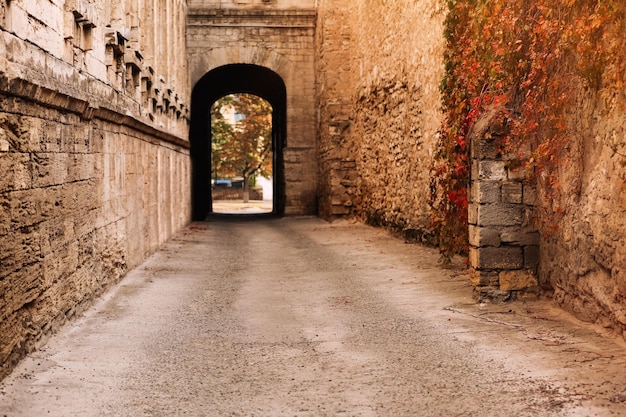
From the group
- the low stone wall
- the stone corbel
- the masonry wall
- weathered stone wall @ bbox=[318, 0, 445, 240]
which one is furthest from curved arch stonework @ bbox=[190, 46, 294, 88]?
the low stone wall

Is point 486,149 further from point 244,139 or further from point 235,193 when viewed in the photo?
point 235,193

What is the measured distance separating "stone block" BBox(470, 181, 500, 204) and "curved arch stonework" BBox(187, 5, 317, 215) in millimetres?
15434

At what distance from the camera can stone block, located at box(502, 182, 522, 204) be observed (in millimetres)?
7527

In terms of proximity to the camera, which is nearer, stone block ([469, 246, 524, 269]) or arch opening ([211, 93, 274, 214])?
stone block ([469, 246, 524, 269])

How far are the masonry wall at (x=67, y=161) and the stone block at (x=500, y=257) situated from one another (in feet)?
12.0

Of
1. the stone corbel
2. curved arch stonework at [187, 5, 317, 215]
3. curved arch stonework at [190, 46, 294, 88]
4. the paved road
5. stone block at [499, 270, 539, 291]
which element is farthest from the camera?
curved arch stonework at [187, 5, 317, 215]

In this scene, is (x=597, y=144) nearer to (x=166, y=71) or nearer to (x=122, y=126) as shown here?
(x=122, y=126)

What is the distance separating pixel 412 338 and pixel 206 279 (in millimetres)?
4139

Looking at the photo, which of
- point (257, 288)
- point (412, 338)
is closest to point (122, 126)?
point (257, 288)

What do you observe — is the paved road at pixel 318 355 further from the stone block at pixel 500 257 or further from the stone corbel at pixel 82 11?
the stone corbel at pixel 82 11

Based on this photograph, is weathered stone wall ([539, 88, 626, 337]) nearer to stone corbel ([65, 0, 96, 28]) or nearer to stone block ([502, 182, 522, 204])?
stone block ([502, 182, 522, 204])

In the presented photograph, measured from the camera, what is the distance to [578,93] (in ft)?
21.9

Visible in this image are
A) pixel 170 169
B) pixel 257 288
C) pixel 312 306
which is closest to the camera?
pixel 312 306

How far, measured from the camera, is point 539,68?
6867mm
